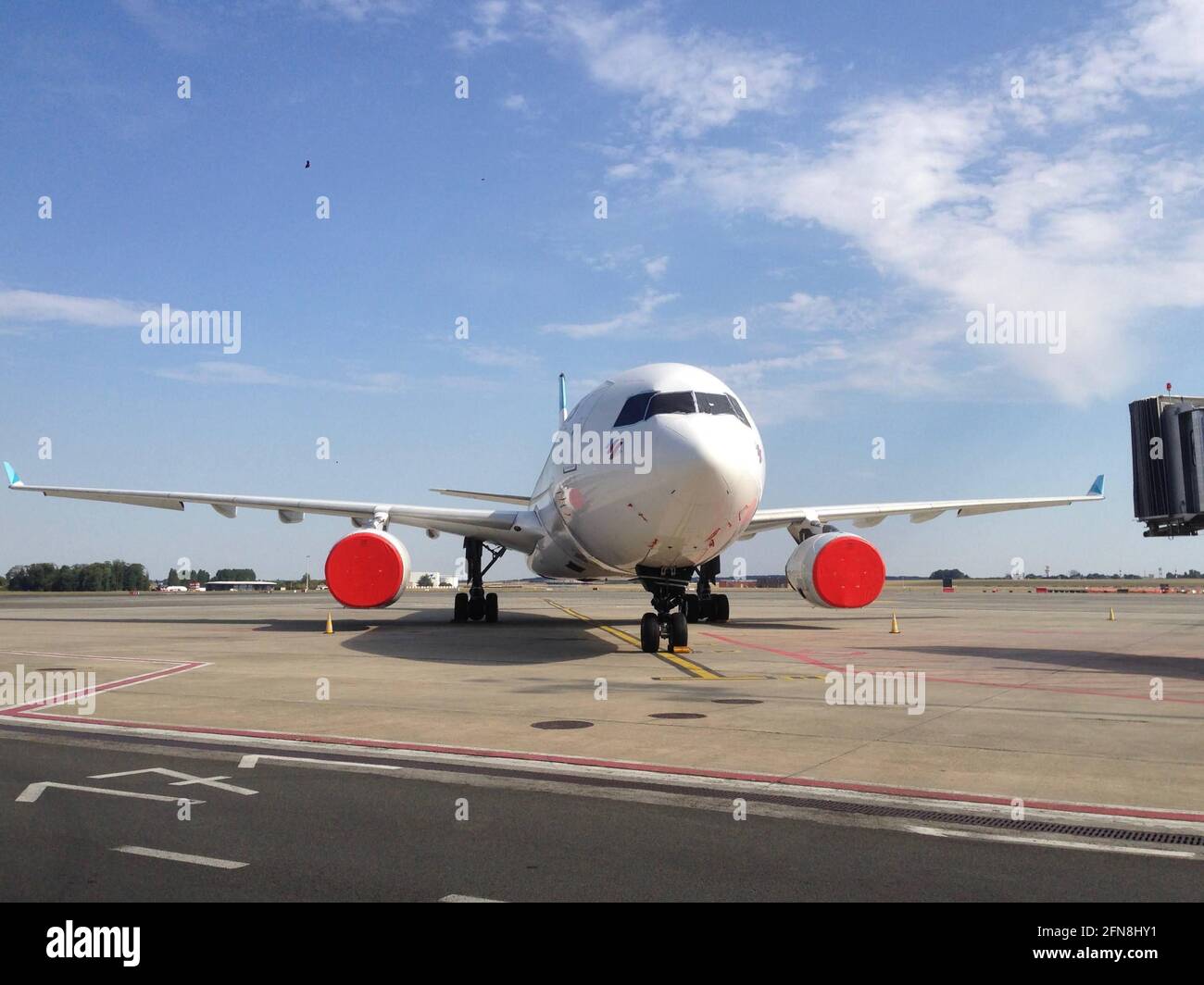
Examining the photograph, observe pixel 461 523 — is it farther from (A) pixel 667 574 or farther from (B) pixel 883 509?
(B) pixel 883 509

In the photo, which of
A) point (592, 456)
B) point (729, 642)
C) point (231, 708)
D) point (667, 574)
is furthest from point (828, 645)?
point (231, 708)

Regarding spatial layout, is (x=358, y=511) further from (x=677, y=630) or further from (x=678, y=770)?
(x=678, y=770)

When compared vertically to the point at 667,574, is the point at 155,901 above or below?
below

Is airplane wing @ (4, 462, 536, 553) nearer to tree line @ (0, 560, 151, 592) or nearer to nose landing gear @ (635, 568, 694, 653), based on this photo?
nose landing gear @ (635, 568, 694, 653)

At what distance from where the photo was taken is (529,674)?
47.4 ft

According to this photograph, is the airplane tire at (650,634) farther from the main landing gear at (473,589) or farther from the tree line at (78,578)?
the tree line at (78,578)

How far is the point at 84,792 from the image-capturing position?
6906 mm

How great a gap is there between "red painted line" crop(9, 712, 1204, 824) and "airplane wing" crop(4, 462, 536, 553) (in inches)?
550

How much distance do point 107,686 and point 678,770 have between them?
9348 mm

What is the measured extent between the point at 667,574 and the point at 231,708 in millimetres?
8511

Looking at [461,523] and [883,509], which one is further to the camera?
[883,509]

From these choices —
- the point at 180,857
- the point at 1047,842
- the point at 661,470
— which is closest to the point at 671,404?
the point at 661,470

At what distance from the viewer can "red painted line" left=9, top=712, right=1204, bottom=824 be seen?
625 cm

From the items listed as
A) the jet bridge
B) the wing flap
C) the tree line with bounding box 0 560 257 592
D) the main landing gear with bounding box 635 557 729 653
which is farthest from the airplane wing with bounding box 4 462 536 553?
the tree line with bounding box 0 560 257 592
